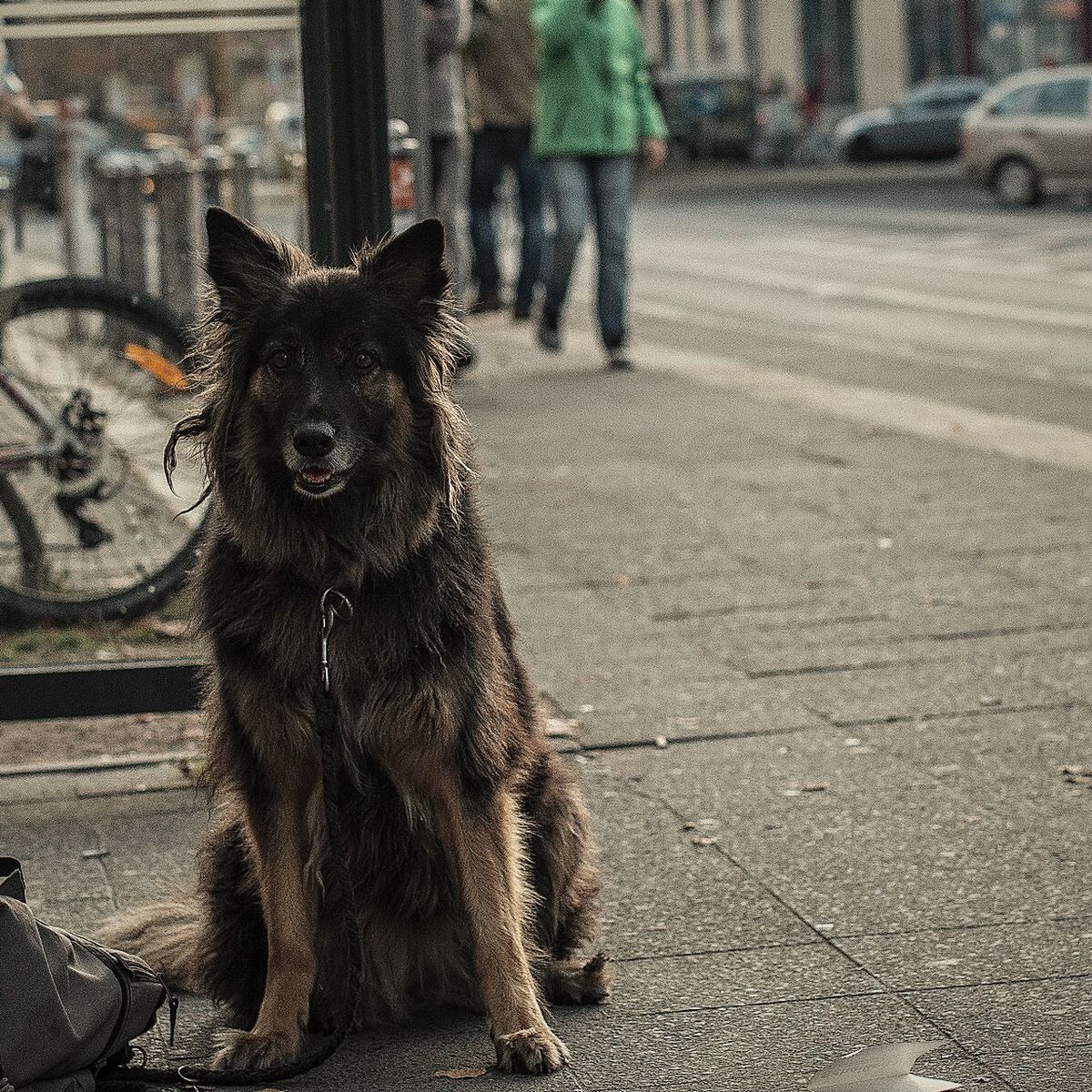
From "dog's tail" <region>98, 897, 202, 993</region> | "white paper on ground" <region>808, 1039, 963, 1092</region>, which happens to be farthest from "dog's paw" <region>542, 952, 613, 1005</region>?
"dog's tail" <region>98, 897, 202, 993</region>

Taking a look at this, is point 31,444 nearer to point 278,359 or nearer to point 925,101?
point 278,359

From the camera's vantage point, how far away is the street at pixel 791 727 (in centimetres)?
379

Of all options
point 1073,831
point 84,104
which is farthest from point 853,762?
point 84,104

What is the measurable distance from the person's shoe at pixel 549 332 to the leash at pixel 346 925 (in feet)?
33.4

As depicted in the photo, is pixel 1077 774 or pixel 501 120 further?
pixel 501 120

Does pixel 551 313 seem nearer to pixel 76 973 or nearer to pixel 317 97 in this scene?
pixel 317 97

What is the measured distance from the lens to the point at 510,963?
3648 mm

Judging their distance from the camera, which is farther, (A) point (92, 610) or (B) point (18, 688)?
(A) point (92, 610)

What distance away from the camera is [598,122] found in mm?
12297

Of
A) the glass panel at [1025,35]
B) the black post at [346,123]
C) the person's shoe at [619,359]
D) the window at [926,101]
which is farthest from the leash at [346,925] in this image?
the glass panel at [1025,35]

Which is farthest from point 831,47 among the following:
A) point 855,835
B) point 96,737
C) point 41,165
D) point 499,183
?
point 855,835

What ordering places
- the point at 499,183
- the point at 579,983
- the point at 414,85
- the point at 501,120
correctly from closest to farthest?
the point at 579,983, the point at 414,85, the point at 501,120, the point at 499,183

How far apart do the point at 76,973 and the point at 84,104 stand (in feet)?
18.6

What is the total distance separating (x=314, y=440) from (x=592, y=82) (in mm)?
9347
